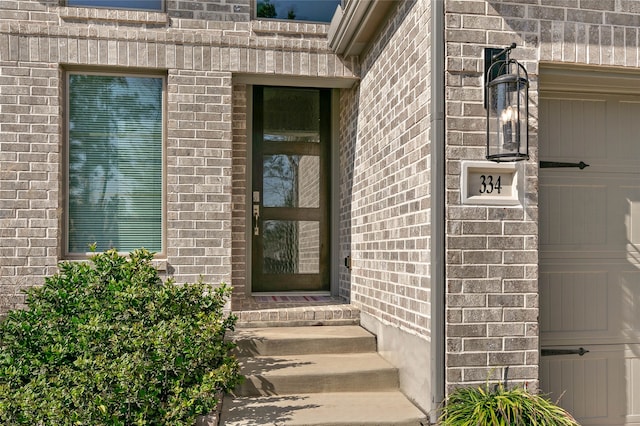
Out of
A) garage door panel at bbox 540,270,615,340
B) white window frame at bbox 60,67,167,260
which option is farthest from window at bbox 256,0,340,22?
garage door panel at bbox 540,270,615,340

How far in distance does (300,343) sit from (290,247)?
165 centimetres

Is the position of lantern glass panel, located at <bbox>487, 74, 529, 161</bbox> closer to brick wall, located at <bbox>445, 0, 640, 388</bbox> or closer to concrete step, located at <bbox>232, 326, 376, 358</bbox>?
brick wall, located at <bbox>445, 0, 640, 388</bbox>

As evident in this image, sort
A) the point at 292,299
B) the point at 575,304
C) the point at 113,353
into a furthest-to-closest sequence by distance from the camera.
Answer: the point at 292,299, the point at 575,304, the point at 113,353

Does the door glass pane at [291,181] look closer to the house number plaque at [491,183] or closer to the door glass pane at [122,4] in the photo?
the door glass pane at [122,4]

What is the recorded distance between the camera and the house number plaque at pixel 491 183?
11.0 feet

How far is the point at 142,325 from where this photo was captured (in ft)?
11.0

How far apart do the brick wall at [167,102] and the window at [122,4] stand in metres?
0.12

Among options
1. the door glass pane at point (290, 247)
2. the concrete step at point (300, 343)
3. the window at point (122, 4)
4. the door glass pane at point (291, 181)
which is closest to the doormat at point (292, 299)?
the door glass pane at point (290, 247)

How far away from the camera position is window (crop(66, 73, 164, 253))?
4.96 metres

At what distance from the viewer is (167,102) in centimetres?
499

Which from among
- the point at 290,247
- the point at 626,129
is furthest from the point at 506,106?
the point at 290,247

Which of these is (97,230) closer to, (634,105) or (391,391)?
(391,391)

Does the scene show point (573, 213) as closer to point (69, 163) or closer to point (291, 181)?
point (291, 181)

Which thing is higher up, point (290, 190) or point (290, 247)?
point (290, 190)
